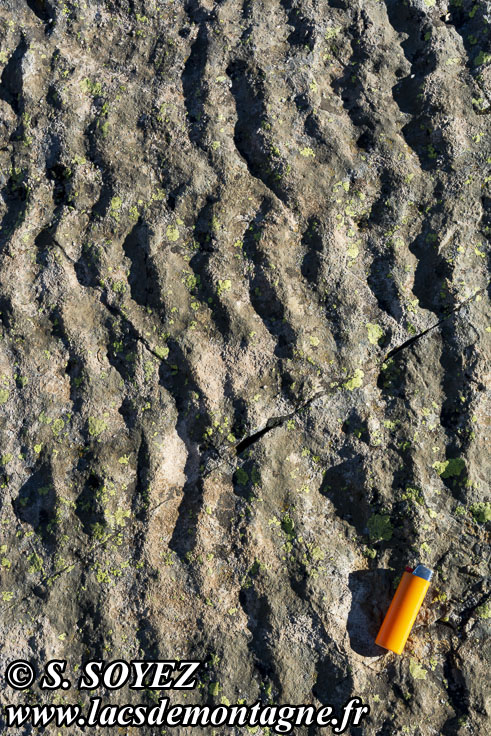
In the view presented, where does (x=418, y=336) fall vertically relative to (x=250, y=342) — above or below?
below

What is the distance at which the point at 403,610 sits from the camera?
2041 millimetres

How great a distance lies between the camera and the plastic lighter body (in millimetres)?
2031

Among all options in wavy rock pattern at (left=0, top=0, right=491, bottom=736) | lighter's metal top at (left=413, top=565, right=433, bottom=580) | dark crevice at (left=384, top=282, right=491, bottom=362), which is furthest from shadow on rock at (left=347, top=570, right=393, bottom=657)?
dark crevice at (left=384, top=282, right=491, bottom=362)

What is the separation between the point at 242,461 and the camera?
7.55 feet

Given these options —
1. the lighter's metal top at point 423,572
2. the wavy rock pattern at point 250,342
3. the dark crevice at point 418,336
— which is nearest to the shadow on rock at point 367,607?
the wavy rock pattern at point 250,342

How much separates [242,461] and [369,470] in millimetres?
448

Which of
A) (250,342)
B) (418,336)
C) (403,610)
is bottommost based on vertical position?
(403,610)

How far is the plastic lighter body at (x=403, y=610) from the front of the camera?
203 centimetres

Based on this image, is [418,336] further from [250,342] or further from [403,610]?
[403,610]

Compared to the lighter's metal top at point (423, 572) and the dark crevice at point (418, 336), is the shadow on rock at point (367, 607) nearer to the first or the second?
the lighter's metal top at point (423, 572)

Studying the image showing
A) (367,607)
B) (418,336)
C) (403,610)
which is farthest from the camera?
(418,336)

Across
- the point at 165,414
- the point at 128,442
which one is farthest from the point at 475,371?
the point at 128,442

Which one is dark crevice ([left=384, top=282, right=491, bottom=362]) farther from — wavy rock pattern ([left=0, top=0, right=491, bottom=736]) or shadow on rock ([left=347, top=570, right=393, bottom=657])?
shadow on rock ([left=347, top=570, right=393, bottom=657])

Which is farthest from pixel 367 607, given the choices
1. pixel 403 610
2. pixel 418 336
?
pixel 418 336
